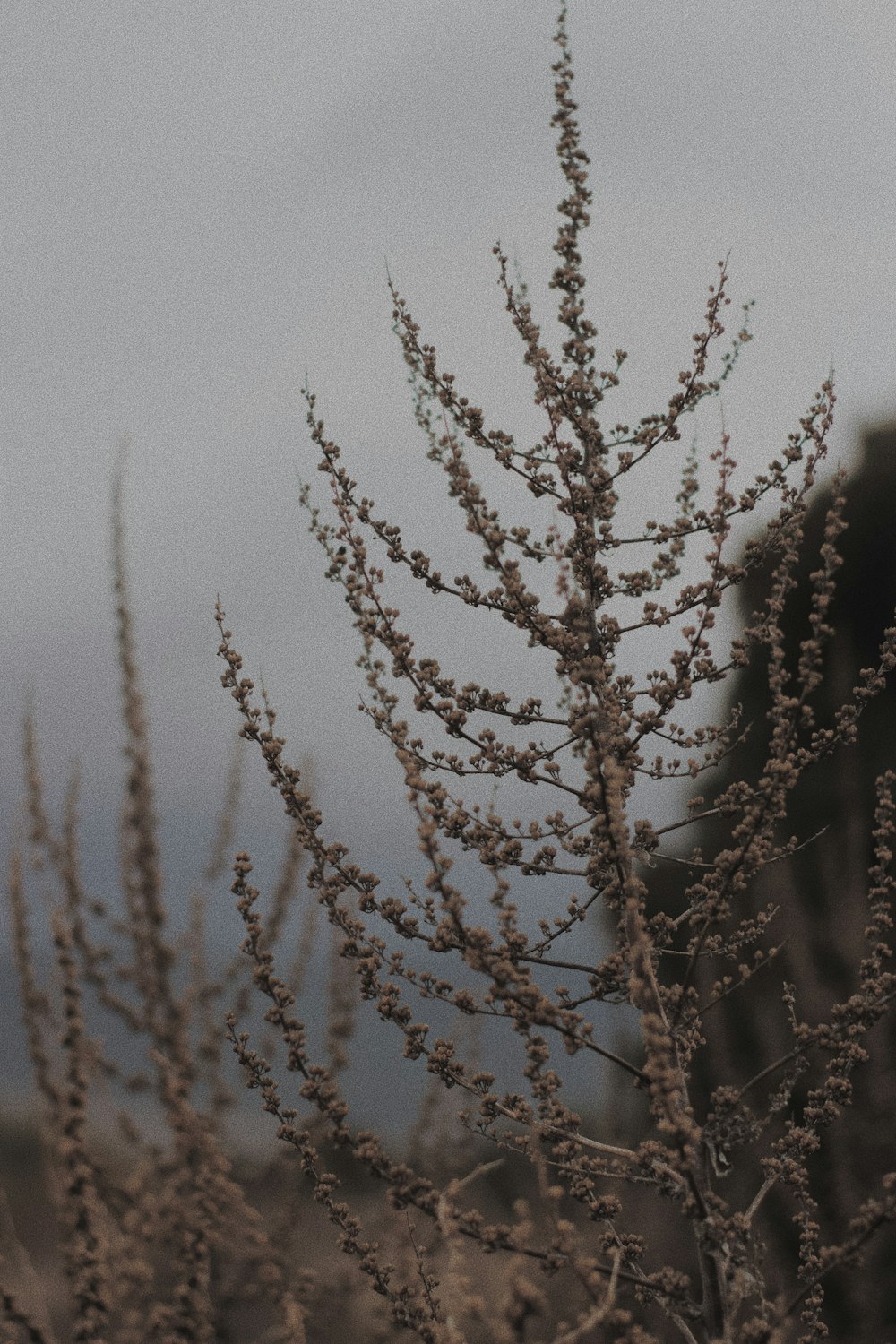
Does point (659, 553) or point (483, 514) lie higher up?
point (483, 514)

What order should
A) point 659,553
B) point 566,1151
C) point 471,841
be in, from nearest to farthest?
point 566,1151 → point 471,841 → point 659,553

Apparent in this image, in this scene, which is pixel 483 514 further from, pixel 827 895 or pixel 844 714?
pixel 827 895

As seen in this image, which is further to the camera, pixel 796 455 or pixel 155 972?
pixel 796 455

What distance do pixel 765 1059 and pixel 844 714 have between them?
4936 millimetres

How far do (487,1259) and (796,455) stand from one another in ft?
22.5

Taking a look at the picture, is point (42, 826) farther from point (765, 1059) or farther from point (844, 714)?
point (765, 1059)

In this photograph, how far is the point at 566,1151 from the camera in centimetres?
406

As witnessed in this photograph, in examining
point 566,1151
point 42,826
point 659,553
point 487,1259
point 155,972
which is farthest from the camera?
point 487,1259

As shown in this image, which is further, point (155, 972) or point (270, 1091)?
point (270, 1091)


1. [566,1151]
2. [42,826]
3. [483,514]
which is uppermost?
[483,514]

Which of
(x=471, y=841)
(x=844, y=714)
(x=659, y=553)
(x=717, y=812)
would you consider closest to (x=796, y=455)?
(x=659, y=553)

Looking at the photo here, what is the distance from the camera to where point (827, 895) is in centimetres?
886

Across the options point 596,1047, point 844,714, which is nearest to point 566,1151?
point 596,1047

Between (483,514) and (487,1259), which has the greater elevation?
(483,514)
